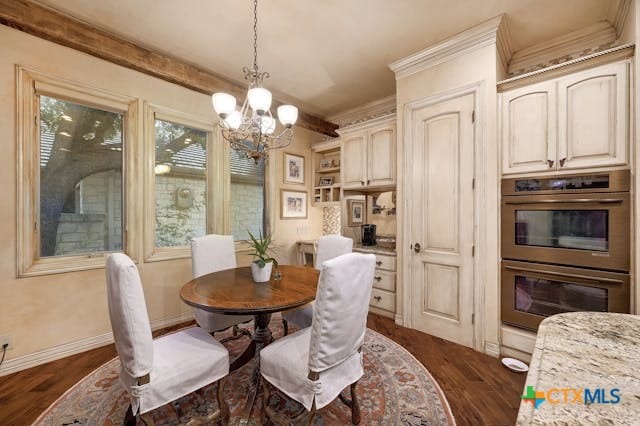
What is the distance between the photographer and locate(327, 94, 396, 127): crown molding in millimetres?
3883

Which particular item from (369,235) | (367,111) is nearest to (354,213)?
(369,235)

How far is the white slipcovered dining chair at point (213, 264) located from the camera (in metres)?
2.16

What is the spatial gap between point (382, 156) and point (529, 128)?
146cm

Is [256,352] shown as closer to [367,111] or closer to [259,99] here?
[259,99]

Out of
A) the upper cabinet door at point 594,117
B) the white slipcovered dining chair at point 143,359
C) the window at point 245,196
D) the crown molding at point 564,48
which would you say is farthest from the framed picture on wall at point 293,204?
the upper cabinet door at point 594,117

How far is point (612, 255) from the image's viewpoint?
6.24 feet

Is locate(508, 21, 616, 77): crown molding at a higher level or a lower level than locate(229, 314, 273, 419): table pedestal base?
higher

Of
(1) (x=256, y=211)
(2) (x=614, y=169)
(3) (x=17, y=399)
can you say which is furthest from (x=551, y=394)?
(1) (x=256, y=211)

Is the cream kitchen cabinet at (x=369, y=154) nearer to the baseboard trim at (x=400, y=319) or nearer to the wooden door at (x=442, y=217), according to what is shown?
the wooden door at (x=442, y=217)

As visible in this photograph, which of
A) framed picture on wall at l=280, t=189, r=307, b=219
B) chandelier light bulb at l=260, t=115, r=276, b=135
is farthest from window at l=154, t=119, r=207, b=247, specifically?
chandelier light bulb at l=260, t=115, r=276, b=135

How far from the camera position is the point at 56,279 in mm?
2316

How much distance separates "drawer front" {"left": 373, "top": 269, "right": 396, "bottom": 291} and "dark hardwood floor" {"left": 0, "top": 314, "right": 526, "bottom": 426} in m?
0.62

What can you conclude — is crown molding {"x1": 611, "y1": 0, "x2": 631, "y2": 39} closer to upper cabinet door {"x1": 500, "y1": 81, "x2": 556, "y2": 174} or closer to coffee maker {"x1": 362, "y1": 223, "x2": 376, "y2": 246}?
upper cabinet door {"x1": 500, "y1": 81, "x2": 556, "y2": 174}

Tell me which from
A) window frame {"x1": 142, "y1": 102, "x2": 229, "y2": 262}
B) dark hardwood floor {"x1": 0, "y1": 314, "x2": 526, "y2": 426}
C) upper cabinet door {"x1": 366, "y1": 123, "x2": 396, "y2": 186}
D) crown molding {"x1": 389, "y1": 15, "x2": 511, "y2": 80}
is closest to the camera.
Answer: dark hardwood floor {"x1": 0, "y1": 314, "x2": 526, "y2": 426}
